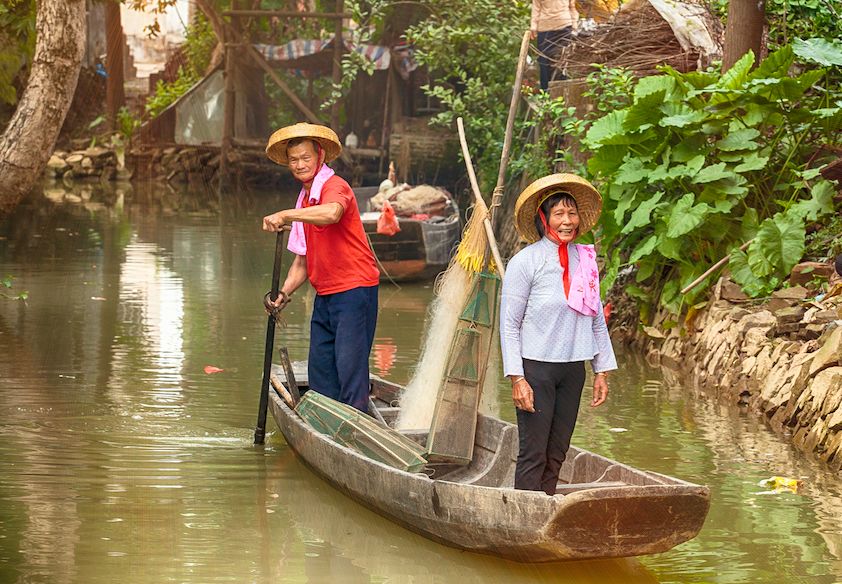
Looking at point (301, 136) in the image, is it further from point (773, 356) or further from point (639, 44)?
point (639, 44)

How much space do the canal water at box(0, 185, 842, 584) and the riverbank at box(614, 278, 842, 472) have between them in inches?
6.1

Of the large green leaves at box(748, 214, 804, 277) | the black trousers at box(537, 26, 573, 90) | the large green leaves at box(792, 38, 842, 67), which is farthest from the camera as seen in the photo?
the black trousers at box(537, 26, 573, 90)

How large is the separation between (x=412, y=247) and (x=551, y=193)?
9072 millimetres

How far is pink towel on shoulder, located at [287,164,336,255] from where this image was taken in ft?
23.7

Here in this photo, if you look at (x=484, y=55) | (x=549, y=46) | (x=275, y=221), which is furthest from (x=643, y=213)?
(x=484, y=55)

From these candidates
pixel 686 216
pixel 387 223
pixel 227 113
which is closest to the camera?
pixel 686 216

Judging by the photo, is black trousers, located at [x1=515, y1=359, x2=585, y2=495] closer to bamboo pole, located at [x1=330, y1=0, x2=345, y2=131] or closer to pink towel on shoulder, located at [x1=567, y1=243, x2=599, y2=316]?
pink towel on shoulder, located at [x1=567, y1=243, x2=599, y2=316]

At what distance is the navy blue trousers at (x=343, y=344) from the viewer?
24.0 ft

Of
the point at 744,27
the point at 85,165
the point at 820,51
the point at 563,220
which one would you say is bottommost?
the point at 563,220

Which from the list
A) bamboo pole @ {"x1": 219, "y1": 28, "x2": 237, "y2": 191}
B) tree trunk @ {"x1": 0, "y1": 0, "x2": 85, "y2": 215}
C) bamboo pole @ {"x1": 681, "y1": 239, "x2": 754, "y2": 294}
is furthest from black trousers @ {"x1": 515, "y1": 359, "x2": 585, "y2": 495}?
bamboo pole @ {"x1": 219, "y1": 28, "x2": 237, "y2": 191}

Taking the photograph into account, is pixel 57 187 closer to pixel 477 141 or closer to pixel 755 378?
pixel 477 141

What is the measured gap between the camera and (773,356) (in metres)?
8.95

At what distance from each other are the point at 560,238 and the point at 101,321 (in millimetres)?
7295

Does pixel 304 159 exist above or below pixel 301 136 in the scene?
below
